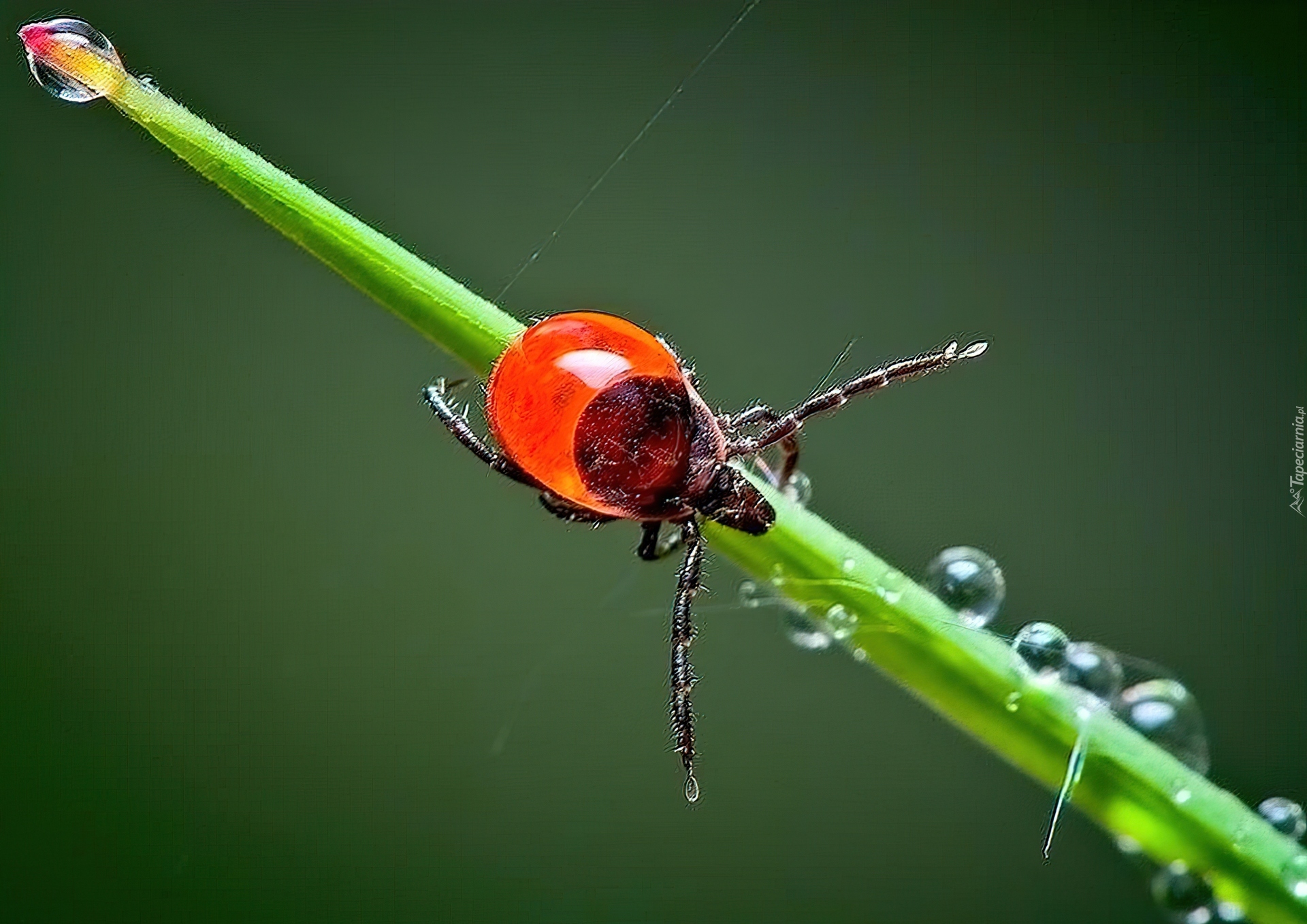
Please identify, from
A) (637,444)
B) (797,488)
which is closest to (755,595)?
(797,488)

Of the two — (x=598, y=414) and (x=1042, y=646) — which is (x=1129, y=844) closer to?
(x=1042, y=646)

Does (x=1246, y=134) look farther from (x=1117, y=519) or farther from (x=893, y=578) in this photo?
(x=893, y=578)

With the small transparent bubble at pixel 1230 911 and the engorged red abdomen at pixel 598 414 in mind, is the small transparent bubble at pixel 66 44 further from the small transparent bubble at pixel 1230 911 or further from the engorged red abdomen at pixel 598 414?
the small transparent bubble at pixel 1230 911

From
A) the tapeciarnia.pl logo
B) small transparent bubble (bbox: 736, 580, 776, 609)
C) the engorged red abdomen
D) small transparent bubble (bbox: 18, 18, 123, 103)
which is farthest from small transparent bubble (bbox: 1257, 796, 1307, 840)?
the tapeciarnia.pl logo

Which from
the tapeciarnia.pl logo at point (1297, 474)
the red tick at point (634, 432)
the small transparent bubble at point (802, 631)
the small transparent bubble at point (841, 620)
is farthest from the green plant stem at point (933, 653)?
the tapeciarnia.pl logo at point (1297, 474)

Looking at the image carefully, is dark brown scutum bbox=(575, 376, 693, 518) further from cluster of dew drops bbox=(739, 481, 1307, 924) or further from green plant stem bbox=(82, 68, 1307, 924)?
green plant stem bbox=(82, 68, 1307, 924)
